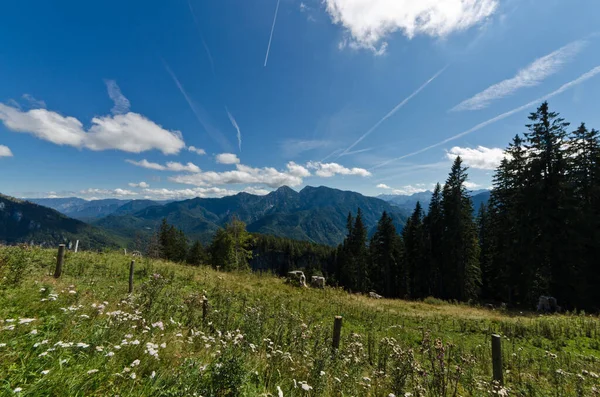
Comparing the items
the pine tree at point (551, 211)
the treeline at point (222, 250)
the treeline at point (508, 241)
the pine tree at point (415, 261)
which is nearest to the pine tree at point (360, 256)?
the treeline at point (508, 241)

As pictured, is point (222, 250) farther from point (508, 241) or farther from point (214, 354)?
point (214, 354)

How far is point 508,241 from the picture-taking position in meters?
25.6

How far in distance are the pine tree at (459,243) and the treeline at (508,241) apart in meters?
0.13

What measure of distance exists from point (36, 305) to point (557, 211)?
3272 centimetres

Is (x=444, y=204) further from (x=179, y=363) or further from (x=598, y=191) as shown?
(x=179, y=363)

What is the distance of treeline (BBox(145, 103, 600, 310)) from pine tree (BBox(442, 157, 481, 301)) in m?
0.13

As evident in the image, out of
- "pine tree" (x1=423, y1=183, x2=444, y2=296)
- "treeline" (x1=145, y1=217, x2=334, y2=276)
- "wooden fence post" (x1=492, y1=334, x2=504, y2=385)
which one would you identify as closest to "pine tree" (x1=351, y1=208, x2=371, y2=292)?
"treeline" (x1=145, y1=217, x2=334, y2=276)

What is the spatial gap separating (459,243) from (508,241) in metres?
6.91

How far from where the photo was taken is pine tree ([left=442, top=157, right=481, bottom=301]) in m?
31.4

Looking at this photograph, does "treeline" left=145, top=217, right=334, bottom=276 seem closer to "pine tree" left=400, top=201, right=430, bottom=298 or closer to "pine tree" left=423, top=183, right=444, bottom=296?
"pine tree" left=400, top=201, right=430, bottom=298

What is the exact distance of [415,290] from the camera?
42781 millimetres

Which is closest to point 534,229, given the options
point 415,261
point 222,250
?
point 415,261

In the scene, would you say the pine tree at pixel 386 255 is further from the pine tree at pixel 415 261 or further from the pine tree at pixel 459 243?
the pine tree at pixel 459 243

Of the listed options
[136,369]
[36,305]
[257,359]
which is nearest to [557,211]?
[257,359]
